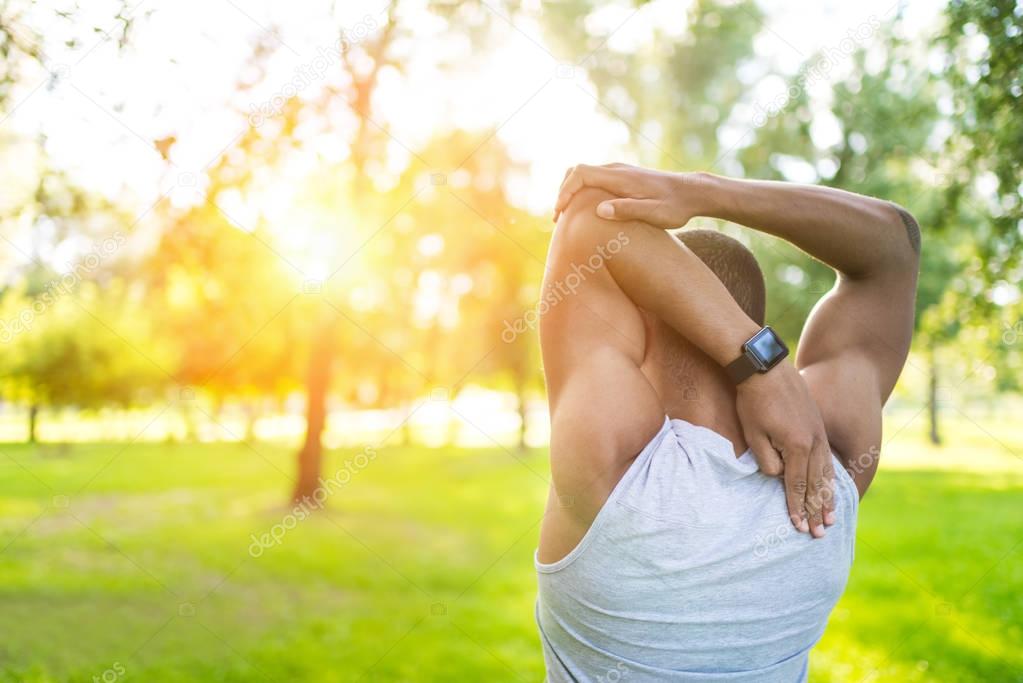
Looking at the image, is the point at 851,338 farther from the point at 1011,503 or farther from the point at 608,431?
the point at 1011,503

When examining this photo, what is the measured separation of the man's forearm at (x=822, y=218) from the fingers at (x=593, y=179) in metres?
0.12

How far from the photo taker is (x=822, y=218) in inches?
56.2

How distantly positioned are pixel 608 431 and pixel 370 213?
38.8 ft

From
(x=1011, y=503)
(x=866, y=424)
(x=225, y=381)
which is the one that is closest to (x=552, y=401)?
(x=866, y=424)

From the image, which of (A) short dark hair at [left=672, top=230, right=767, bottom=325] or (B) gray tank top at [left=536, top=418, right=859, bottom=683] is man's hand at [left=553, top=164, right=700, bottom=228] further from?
(B) gray tank top at [left=536, top=418, right=859, bottom=683]

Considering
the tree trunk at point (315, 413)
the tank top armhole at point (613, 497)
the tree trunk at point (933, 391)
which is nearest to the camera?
the tank top armhole at point (613, 497)

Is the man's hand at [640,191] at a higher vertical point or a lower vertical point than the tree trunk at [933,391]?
higher

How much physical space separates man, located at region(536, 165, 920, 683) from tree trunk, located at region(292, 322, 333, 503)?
470 inches

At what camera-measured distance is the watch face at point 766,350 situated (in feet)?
4.18

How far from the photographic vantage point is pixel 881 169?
43.4 feet

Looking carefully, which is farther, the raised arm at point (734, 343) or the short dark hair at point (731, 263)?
the short dark hair at point (731, 263)

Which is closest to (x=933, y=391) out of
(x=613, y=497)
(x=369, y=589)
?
(x=369, y=589)

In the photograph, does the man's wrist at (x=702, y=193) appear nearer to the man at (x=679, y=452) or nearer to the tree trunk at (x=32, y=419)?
the man at (x=679, y=452)

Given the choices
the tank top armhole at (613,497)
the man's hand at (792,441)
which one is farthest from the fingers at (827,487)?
the tank top armhole at (613,497)
